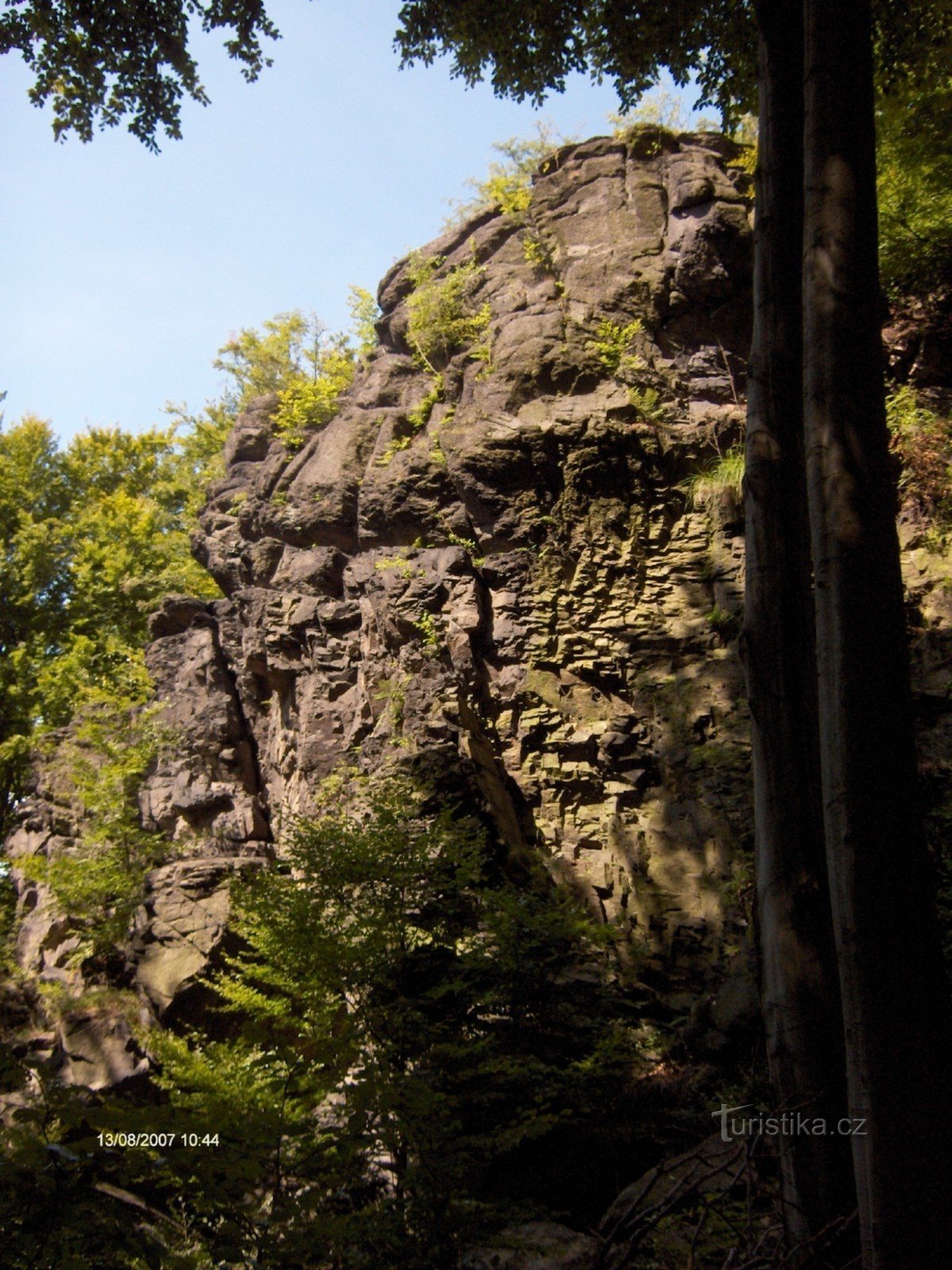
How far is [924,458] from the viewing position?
10.1 m

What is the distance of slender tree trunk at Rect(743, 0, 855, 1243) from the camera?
3719 millimetres

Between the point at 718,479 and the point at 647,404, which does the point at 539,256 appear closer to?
the point at 647,404

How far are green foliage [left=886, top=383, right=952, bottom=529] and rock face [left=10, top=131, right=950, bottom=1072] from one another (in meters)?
1.44

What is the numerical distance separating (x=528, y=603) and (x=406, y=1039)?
5897mm

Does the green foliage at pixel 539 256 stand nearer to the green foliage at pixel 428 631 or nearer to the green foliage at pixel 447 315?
the green foliage at pixel 447 315

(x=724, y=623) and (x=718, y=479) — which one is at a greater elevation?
(x=718, y=479)

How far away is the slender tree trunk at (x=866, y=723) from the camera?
2.92 metres

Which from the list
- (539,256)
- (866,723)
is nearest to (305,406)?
(539,256)

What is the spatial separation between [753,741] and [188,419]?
2332 centimetres

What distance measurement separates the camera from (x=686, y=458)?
456 inches

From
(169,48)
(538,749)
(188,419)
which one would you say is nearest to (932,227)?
(538,749)

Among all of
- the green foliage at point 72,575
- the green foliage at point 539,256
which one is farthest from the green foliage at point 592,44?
the green foliage at point 72,575

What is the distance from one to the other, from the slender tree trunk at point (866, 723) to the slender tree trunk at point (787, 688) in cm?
71

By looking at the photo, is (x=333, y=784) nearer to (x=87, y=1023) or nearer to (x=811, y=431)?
(x=87, y=1023)
